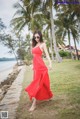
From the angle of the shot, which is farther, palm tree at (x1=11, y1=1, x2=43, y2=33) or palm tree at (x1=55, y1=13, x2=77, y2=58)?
palm tree at (x1=55, y1=13, x2=77, y2=58)

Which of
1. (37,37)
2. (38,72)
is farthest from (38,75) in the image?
(37,37)

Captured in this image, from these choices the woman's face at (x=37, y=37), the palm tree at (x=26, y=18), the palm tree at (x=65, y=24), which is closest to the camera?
the woman's face at (x=37, y=37)

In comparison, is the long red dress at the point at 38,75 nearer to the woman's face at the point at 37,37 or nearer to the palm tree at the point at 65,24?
the woman's face at the point at 37,37

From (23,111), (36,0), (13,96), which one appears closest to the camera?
(23,111)

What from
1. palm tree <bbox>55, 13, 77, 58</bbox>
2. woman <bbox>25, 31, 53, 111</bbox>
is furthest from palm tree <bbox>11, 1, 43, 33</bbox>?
woman <bbox>25, 31, 53, 111</bbox>

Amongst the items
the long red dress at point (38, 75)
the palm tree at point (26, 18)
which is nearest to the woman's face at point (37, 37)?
the long red dress at point (38, 75)

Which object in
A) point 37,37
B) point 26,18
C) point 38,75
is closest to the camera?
point 37,37

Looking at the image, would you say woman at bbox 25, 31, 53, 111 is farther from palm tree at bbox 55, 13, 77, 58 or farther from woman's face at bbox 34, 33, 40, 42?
palm tree at bbox 55, 13, 77, 58

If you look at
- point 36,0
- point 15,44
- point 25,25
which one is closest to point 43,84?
point 36,0

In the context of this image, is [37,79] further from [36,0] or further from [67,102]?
[36,0]

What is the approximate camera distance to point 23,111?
5160 mm

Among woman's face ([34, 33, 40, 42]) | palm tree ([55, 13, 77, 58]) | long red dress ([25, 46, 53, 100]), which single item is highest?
palm tree ([55, 13, 77, 58])

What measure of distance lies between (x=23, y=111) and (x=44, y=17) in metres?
27.4

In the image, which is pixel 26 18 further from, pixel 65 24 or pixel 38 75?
pixel 38 75
